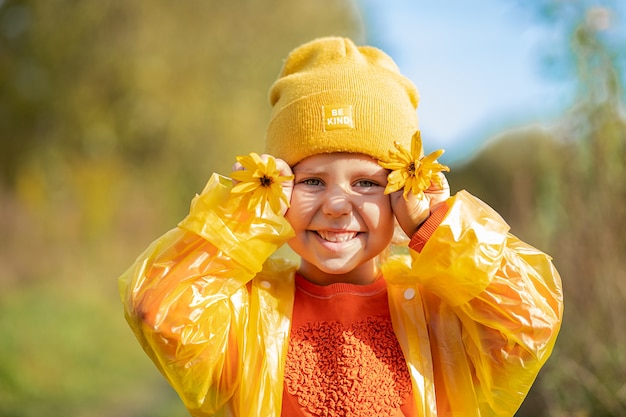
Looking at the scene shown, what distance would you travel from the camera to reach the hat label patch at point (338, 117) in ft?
8.21

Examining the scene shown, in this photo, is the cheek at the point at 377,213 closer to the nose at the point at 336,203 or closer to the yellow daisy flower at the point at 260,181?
the nose at the point at 336,203

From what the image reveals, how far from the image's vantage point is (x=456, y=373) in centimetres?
246

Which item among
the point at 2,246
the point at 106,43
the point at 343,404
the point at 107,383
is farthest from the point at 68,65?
the point at 343,404

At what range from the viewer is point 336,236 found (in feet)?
8.14

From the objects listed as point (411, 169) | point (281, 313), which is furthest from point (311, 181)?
point (281, 313)

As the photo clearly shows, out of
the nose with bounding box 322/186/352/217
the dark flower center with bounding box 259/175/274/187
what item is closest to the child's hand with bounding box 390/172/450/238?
the nose with bounding box 322/186/352/217

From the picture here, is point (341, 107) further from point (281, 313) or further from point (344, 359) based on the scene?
point (344, 359)

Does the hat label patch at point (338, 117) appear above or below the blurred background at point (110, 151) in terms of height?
above

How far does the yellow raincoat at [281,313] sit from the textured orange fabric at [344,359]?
46 millimetres

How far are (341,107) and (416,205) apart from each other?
441mm

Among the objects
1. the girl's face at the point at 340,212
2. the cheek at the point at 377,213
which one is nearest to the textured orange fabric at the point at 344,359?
the girl's face at the point at 340,212

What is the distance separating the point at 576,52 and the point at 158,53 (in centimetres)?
873

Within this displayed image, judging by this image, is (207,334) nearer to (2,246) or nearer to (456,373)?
(456,373)

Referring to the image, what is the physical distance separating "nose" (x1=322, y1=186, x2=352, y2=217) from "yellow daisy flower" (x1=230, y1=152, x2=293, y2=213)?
0.14 meters
